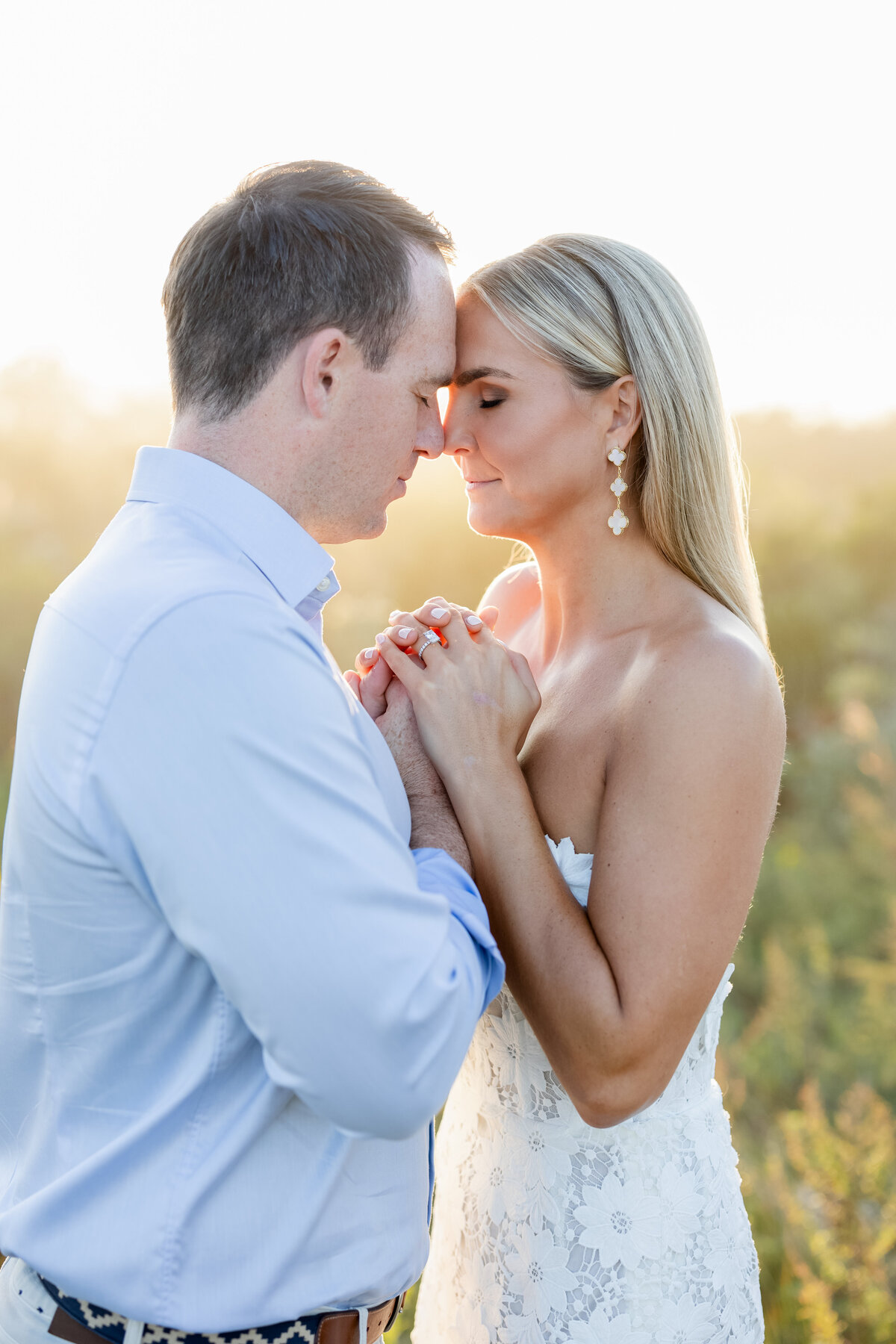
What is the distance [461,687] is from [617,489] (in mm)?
646

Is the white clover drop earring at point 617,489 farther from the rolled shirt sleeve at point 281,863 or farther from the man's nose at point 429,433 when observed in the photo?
the rolled shirt sleeve at point 281,863

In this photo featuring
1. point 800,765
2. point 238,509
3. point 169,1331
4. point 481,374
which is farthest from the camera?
point 800,765

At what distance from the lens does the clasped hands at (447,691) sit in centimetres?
191

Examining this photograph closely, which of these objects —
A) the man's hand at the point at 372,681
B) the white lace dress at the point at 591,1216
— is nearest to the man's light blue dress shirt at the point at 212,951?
the man's hand at the point at 372,681

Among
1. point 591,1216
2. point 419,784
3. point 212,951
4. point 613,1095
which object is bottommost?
point 591,1216

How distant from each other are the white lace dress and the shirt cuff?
531 mm

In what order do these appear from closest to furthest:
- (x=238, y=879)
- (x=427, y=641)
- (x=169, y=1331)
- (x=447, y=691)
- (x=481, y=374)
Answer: (x=238, y=879) → (x=169, y=1331) → (x=447, y=691) → (x=427, y=641) → (x=481, y=374)

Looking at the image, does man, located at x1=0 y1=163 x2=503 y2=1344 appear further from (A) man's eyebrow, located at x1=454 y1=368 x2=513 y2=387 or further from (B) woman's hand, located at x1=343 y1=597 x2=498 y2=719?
(A) man's eyebrow, located at x1=454 y1=368 x2=513 y2=387

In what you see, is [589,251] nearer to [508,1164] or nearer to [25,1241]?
[508,1164]

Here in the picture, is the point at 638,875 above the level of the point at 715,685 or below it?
below

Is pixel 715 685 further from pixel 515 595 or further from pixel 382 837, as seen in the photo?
pixel 515 595

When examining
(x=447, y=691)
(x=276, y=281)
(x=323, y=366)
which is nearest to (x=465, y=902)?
(x=447, y=691)

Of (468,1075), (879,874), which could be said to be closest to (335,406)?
(468,1075)

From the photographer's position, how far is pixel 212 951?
1.20m
